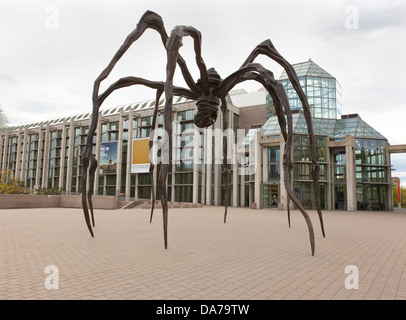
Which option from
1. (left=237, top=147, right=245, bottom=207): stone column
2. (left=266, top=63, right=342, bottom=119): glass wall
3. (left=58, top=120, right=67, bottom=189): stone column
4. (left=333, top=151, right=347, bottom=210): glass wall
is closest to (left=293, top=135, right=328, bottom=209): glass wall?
(left=333, top=151, right=347, bottom=210): glass wall

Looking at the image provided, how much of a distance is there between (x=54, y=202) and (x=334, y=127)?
29.4 m

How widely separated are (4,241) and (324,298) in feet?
22.7

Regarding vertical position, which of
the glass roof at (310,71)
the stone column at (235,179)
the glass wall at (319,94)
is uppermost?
the glass roof at (310,71)

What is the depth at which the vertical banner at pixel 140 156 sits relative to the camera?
4616 centimetres

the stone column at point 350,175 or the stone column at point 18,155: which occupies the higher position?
the stone column at point 18,155

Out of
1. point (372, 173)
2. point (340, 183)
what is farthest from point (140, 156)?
point (372, 173)

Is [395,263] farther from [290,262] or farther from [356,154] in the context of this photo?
[356,154]

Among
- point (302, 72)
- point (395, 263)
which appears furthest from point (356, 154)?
point (395, 263)

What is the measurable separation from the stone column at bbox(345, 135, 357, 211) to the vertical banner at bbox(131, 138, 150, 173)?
27356 mm

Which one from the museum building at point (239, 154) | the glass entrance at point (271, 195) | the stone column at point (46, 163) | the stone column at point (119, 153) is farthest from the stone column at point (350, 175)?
the stone column at point (46, 163)

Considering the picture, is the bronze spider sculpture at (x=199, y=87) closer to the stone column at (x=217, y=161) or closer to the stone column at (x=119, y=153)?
the stone column at (x=217, y=161)

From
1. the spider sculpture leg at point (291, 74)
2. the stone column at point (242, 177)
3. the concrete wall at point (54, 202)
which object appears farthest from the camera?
the stone column at point (242, 177)

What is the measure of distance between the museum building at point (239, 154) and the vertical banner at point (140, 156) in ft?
0.51

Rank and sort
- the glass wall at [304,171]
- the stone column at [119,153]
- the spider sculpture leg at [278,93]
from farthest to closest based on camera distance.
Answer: the stone column at [119,153] < the glass wall at [304,171] < the spider sculpture leg at [278,93]
